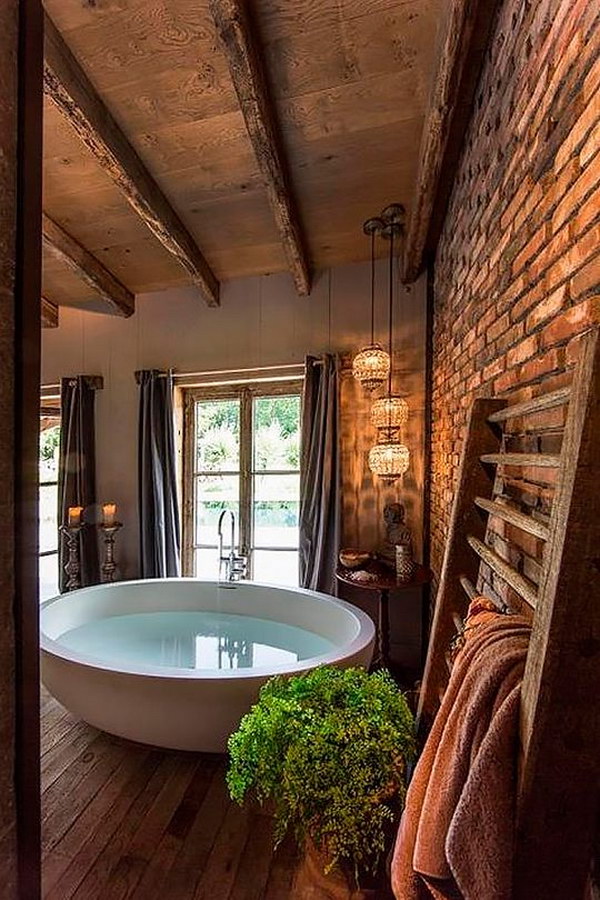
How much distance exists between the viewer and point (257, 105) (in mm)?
1921

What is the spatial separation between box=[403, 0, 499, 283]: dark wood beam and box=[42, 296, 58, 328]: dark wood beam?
320cm

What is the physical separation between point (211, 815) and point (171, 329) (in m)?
3.36

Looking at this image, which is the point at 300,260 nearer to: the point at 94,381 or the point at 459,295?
the point at 459,295

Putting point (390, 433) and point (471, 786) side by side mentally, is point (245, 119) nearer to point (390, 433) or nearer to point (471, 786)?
point (390, 433)

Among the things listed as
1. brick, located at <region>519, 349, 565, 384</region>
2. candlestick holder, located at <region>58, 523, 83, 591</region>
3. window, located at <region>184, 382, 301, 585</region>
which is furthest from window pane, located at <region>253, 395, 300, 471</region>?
brick, located at <region>519, 349, 565, 384</region>

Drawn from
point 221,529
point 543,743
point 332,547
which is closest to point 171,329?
point 221,529

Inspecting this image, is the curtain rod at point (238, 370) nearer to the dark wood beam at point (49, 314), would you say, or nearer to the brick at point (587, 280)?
the dark wood beam at point (49, 314)

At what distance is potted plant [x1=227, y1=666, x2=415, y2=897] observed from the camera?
3.82 feet

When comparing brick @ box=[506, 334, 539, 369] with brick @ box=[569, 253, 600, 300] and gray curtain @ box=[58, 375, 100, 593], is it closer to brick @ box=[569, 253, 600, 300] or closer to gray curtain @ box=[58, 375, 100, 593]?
brick @ box=[569, 253, 600, 300]

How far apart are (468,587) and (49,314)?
4.21 meters

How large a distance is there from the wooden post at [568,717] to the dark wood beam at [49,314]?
444cm


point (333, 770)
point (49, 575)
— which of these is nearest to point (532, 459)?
point (333, 770)

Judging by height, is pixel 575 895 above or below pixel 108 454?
below

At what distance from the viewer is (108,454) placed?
4.08m
